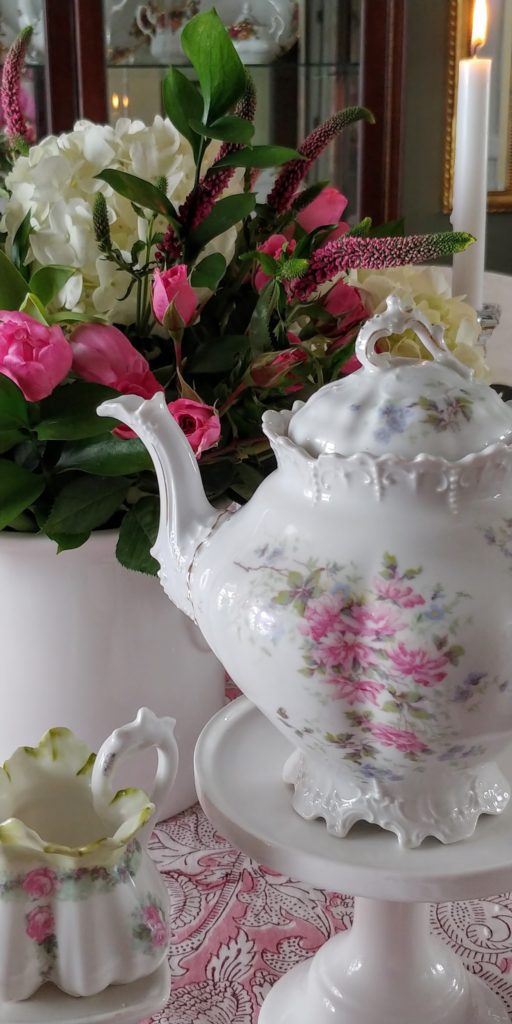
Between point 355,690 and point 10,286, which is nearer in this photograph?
point 355,690

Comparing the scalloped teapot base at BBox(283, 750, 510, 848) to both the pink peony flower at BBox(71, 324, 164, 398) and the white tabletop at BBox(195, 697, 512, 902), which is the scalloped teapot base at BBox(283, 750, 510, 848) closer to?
the white tabletop at BBox(195, 697, 512, 902)

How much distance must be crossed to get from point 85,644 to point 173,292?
20 cm

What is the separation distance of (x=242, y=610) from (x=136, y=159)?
29 cm

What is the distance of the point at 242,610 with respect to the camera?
408 mm

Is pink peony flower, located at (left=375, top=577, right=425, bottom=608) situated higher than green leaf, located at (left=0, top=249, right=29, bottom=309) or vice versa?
green leaf, located at (left=0, top=249, right=29, bottom=309)

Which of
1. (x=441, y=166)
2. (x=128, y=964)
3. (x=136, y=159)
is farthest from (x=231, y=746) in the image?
(x=441, y=166)

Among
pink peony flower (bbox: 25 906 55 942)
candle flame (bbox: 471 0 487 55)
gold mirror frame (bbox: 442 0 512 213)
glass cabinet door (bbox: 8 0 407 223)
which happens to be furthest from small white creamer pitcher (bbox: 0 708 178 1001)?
gold mirror frame (bbox: 442 0 512 213)

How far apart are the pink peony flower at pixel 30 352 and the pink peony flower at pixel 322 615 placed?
20 cm

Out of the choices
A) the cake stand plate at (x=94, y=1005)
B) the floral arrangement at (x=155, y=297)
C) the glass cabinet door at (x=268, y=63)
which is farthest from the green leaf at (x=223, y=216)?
the glass cabinet door at (x=268, y=63)

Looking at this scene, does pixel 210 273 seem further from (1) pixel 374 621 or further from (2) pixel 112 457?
(1) pixel 374 621

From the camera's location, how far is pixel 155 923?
0.43 m

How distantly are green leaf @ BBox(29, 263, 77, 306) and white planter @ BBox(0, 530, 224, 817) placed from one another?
0.13 meters

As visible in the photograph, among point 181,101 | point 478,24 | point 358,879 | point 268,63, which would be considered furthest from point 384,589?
point 268,63

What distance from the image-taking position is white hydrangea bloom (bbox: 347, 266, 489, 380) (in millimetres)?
609
